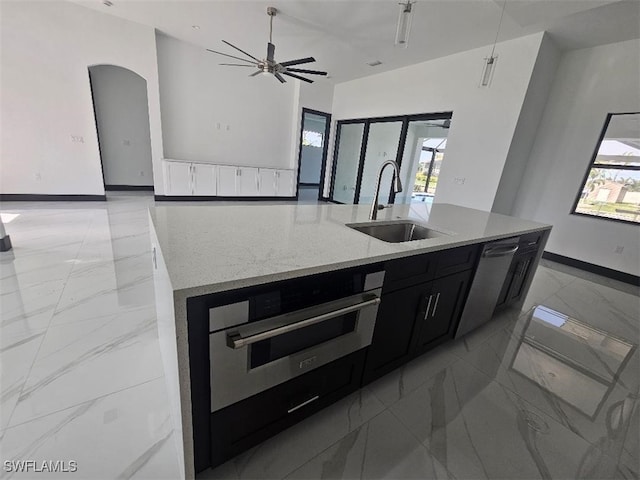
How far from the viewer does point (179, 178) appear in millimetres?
5531

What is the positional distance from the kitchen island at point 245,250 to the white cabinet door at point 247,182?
468cm

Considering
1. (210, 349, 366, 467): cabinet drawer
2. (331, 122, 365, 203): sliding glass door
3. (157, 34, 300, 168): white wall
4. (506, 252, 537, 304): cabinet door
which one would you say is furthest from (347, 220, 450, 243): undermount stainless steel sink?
(157, 34, 300, 168): white wall

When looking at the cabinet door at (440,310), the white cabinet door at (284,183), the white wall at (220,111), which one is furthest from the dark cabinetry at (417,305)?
the white wall at (220,111)

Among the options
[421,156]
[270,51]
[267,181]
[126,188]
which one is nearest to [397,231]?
[270,51]

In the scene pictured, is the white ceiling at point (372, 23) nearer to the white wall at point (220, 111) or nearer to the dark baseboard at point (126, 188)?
the white wall at point (220, 111)

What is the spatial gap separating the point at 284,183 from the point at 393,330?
19.0 ft

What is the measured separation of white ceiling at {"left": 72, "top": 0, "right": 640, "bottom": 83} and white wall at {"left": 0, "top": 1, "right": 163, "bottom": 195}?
41cm

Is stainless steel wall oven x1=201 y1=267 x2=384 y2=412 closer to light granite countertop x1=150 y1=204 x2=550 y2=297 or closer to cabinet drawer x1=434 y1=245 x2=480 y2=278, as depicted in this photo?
light granite countertop x1=150 y1=204 x2=550 y2=297

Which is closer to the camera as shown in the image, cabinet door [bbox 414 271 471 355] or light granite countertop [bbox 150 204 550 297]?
light granite countertop [bbox 150 204 550 297]

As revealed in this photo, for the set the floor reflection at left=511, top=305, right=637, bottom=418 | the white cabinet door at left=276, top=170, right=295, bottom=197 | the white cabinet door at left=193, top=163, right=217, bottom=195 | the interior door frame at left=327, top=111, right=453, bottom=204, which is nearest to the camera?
the floor reflection at left=511, top=305, right=637, bottom=418

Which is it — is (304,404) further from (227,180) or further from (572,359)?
(227,180)

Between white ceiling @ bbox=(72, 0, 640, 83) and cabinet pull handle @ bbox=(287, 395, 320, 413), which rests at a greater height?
white ceiling @ bbox=(72, 0, 640, 83)

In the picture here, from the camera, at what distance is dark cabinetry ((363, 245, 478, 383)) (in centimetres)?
133

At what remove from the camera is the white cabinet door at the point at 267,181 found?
6391 mm
